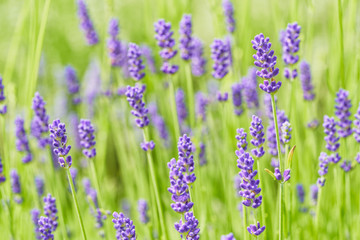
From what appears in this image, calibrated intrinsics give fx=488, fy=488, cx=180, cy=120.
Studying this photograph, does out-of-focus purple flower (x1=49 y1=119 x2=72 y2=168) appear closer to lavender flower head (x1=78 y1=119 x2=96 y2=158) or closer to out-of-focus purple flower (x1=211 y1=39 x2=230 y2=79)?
lavender flower head (x1=78 y1=119 x2=96 y2=158)

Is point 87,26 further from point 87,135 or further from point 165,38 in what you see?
point 87,135

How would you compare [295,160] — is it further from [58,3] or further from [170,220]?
[58,3]

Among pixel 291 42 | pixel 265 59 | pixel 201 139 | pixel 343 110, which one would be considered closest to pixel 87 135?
pixel 265 59

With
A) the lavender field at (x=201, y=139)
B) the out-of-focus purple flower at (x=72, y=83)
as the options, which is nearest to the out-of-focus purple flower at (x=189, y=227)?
the lavender field at (x=201, y=139)

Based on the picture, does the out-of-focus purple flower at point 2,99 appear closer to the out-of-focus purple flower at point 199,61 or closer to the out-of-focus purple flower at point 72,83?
the out-of-focus purple flower at point 72,83

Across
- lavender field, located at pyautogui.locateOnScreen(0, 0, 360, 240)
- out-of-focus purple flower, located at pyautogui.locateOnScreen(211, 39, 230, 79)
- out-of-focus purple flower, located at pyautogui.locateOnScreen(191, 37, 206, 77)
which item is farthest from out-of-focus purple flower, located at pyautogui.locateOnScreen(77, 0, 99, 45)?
out-of-focus purple flower, located at pyautogui.locateOnScreen(211, 39, 230, 79)

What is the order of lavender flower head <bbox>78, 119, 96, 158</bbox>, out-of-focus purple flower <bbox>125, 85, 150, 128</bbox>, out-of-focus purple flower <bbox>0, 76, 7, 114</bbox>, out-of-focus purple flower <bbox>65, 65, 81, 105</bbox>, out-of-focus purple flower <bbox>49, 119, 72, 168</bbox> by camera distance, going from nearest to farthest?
out-of-focus purple flower <bbox>49, 119, 72, 168</bbox> < out-of-focus purple flower <bbox>125, 85, 150, 128</bbox> < lavender flower head <bbox>78, 119, 96, 158</bbox> < out-of-focus purple flower <bbox>0, 76, 7, 114</bbox> < out-of-focus purple flower <bbox>65, 65, 81, 105</bbox>
